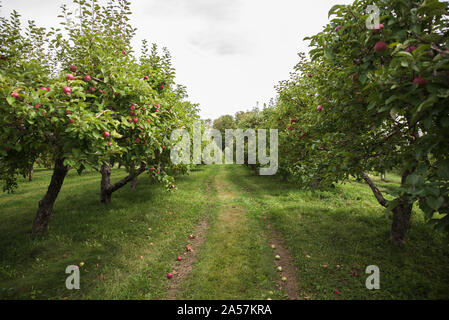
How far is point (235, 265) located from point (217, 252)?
2.75 feet

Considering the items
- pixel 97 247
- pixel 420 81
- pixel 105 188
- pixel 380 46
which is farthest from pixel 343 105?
pixel 105 188

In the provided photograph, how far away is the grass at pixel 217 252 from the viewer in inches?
175

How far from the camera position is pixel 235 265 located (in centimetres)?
536

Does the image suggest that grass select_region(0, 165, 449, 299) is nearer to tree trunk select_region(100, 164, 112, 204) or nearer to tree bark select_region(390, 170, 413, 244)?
tree bark select_region(390, 170, 413, 244)

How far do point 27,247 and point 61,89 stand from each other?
17.1ft

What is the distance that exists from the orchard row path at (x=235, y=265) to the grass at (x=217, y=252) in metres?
0.03

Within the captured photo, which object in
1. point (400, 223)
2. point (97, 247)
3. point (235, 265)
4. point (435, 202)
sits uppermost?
point (435, 202)

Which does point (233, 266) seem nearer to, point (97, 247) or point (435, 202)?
point (97, 247)

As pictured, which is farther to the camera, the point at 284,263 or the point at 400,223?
the point at 400,223

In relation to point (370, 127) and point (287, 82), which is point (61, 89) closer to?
point (370, 127)

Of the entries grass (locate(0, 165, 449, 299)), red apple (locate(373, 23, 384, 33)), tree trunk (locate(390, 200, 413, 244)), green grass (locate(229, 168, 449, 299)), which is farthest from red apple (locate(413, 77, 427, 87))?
tree trunk (locate(390, 200, 413, 244))

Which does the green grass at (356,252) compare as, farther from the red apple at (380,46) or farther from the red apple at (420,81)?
the red apple at (380,46)

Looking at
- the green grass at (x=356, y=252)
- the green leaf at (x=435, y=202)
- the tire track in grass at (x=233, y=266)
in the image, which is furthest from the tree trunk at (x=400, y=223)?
the green leaf at (x=435, y=202)

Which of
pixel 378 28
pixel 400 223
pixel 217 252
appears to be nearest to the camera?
pixel 378 28
